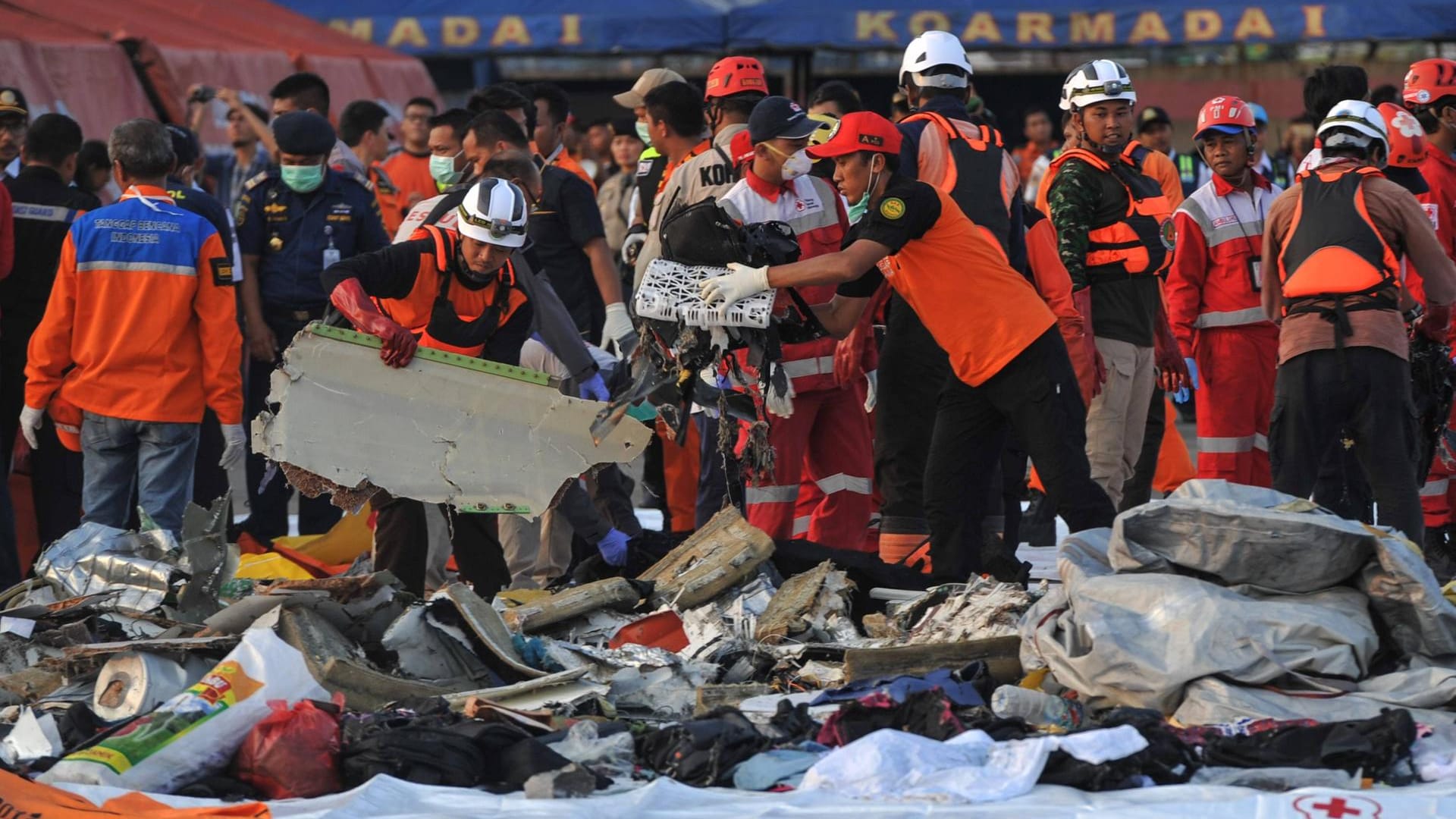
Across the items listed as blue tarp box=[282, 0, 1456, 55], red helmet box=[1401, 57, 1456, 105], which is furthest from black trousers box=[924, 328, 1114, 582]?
blue tarp box=[282, 0, 1456, 55]

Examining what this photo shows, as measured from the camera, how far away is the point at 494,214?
6.87 metres

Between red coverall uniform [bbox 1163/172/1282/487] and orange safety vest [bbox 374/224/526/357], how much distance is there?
325cm

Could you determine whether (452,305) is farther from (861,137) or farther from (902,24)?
(902,24)

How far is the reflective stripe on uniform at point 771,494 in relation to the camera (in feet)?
25.5

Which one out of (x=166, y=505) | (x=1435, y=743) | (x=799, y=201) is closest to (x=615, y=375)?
(x=799, y=201)

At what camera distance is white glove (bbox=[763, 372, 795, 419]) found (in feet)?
24.2

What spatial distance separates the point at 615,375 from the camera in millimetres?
8398

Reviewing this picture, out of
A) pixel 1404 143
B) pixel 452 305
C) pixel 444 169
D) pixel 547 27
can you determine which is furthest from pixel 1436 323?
pixel 547 27

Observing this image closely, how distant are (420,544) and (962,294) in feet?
7.33

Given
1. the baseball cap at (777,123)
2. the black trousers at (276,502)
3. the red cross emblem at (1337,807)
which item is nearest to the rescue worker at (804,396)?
the baseball cap at (777,123)

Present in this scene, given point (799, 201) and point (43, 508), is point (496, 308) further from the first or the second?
point (43, 508)

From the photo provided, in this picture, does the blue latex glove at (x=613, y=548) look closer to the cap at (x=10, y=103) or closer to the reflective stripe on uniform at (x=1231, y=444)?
the reflective stripe on uniform at (x=1231, y=444)

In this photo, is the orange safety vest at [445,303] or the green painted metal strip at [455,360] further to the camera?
the orange safety vest at [445,303]

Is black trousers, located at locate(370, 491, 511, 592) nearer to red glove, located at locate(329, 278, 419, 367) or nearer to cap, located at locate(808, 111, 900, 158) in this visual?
red glove, located at locate(329, 278, 419, 367)
